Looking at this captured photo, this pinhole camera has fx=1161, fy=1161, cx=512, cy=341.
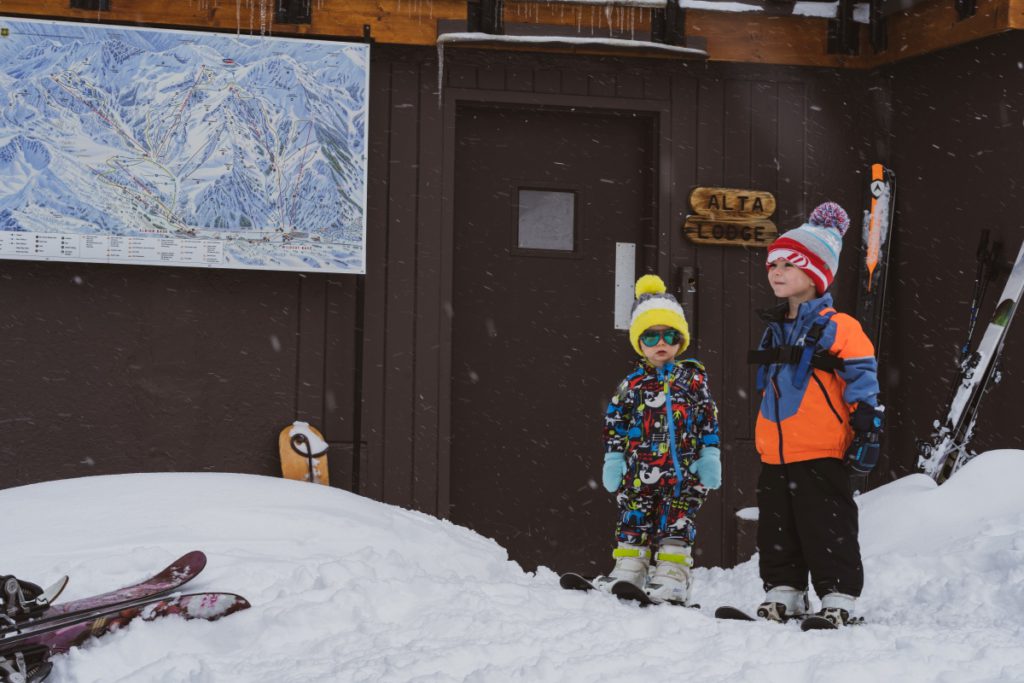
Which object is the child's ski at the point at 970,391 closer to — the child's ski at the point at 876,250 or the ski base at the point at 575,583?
the child's ski at the point at 876,250

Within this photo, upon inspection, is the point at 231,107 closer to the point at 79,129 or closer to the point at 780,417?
the point at 79,129

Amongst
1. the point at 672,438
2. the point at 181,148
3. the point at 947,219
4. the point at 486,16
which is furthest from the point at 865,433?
the point at 181,148

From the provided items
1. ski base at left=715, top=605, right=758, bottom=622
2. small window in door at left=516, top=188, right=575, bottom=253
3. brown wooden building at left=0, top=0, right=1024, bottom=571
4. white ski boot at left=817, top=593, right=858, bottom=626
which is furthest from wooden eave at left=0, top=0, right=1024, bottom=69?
ski base at left=715, top=605, right=758, bottom=622

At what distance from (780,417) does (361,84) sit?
3.54 metres

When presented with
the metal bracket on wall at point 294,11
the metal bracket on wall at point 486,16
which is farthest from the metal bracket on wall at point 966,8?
the metal bracket on wall at point 294,11

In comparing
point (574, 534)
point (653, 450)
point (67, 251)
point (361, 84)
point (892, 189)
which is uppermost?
point (361, 84)

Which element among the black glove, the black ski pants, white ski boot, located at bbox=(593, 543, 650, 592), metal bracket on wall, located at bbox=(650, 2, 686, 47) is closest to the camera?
the black glove

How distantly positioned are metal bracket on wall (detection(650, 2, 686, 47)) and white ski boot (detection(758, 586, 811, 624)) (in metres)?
3.91

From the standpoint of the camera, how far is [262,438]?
22.5ft

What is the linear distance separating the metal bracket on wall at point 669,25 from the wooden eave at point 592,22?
59mm

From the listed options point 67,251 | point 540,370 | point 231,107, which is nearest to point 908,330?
point 540,370

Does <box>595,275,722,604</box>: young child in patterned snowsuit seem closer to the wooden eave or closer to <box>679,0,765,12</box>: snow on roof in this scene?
the wooden eave

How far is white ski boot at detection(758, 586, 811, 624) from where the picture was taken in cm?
447

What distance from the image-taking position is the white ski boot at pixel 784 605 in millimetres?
4469
